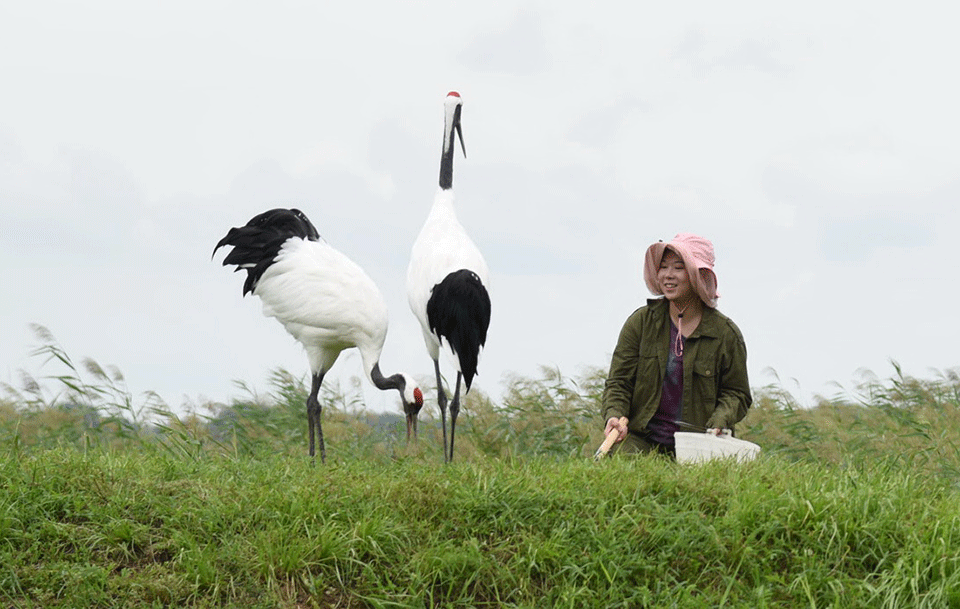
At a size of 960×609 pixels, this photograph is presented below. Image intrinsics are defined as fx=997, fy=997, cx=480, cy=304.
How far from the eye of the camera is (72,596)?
4.73 metres

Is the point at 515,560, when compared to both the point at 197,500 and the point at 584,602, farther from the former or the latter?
the point at 197,500

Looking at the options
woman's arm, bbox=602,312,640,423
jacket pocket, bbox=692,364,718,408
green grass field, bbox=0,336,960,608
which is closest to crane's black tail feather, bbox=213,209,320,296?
green grass field, bbox=0,336,960,608

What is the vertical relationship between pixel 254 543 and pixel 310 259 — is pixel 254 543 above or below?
below

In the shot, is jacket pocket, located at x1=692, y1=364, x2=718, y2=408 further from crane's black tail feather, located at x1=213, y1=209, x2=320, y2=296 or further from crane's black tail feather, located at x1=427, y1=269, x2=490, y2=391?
crane's black tail feather, located at x1=213, y1=209, x2=320, y2=296

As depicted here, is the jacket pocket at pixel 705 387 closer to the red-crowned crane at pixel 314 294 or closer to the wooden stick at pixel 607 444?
the wooden stick at pixel 607 444

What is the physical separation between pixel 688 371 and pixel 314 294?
4.21 metres

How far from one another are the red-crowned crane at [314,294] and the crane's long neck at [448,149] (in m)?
1.21

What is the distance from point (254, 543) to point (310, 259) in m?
4.95

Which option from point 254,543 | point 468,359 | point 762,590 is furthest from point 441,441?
point 762,590

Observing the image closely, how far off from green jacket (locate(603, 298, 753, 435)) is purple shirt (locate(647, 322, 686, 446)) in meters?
0.04

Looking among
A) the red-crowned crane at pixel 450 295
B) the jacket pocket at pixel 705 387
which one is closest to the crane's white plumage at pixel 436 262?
the red-crowned crane at pixel 450 295

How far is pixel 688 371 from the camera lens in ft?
20.3

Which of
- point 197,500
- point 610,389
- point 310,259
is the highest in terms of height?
point 310,259

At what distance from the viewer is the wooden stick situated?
5.98 m
